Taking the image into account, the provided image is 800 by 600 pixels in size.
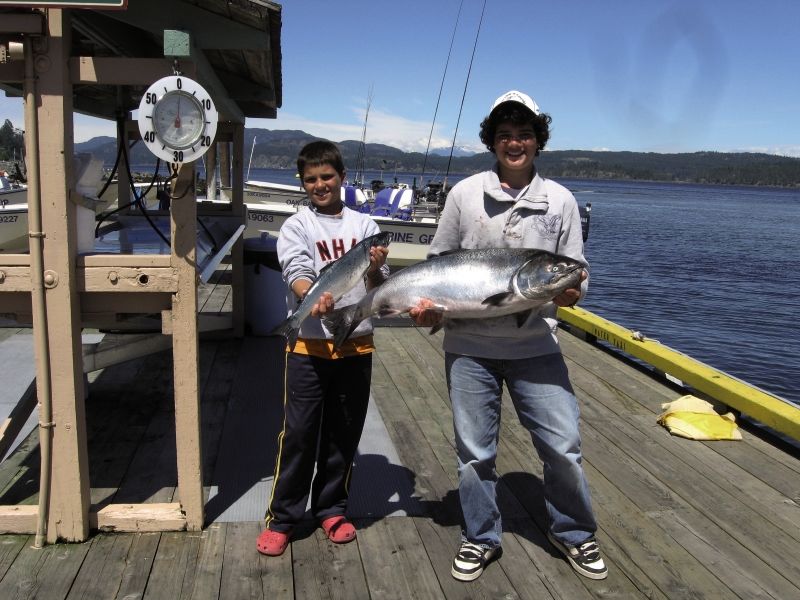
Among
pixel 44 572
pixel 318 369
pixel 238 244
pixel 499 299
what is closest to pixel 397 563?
pixel 318 369

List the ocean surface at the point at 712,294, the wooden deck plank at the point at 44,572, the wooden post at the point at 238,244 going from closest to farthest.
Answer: the wooden deck plank at the point at 44,572, the wooden post at the point at 238,244, the ocean surface at the point at 712,294

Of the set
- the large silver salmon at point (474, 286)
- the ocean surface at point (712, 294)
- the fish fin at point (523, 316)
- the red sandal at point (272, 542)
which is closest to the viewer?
the large silver salmon at point (474, 286)

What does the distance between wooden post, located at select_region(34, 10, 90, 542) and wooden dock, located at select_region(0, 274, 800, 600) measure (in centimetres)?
22

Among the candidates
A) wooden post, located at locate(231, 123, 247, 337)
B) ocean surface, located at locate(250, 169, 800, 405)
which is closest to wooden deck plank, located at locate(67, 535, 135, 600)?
wooden post, located at locate(231, 123, 247, 337)

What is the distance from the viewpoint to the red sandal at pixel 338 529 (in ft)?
11.3

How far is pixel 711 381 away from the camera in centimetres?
556

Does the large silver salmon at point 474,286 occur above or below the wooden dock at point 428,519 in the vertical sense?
above

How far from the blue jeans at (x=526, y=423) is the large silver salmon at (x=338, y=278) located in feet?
2.08

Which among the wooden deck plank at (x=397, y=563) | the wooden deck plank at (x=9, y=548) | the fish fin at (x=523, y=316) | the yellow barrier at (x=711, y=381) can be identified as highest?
the fish fin at (x=523, y=316)

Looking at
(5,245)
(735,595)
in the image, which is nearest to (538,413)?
(735,595)

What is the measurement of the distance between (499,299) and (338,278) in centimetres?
67

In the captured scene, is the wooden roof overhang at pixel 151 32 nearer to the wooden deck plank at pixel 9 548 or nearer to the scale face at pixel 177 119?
the scale face at pixel 177 119

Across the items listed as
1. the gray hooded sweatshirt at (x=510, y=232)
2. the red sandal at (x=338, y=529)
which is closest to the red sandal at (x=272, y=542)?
the red sandal at (x=338, y=529)

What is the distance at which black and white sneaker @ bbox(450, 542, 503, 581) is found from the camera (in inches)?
125
